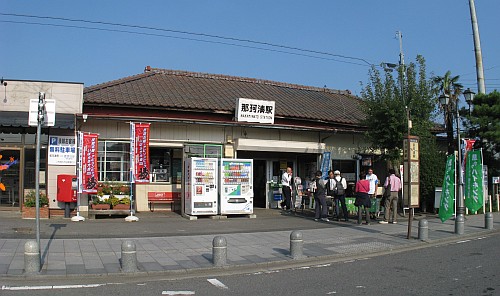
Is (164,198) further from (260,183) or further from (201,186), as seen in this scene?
(260,183)

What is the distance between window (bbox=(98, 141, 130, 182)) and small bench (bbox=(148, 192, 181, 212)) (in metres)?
1.21

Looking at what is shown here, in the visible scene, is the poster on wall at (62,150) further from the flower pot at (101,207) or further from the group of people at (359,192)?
the group of people at (359,192)

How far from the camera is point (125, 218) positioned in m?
15.6

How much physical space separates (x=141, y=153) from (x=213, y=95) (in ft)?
18.1

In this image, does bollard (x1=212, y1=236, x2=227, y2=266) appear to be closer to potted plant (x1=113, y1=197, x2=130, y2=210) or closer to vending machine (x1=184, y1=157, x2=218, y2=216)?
vending machine (x1=184, y1=157, x2=218, y2=216)

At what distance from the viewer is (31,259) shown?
7.95 metres

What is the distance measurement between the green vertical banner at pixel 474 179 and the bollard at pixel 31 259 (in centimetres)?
1649

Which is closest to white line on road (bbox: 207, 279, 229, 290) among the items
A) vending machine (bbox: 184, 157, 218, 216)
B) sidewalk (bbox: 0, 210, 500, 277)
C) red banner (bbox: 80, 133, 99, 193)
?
sidewalk (bbox: 0, 210, 500, 277)

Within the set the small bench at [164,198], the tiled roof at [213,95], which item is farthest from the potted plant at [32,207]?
the small bench at [164,198]

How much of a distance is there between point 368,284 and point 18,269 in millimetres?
6385

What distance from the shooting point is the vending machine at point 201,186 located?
1603 cm

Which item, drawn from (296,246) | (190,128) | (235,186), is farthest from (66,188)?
(296,246)

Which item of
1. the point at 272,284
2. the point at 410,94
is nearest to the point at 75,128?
the point at 272,284

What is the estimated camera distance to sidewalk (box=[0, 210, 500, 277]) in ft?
29.9
